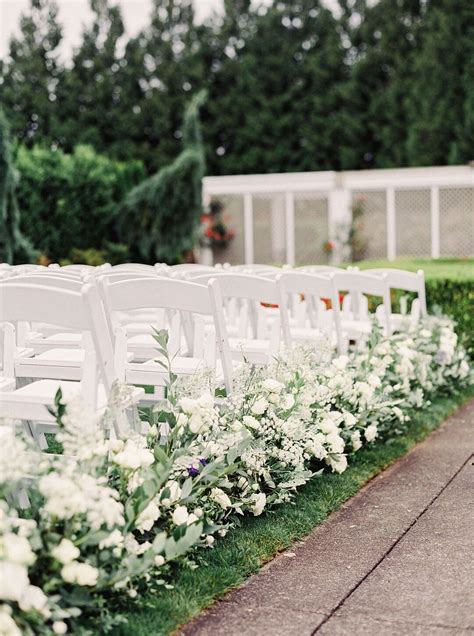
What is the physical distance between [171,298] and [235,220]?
18121 mm

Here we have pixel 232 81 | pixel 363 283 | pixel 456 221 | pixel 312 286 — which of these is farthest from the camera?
pixel 232 81

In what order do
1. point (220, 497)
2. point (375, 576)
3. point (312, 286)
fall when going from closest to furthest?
1. point (375, 576)
2. point (220, 497)
3. point (312, 286)

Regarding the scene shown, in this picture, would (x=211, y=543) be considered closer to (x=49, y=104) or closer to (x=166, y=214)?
(x=166, y=214)

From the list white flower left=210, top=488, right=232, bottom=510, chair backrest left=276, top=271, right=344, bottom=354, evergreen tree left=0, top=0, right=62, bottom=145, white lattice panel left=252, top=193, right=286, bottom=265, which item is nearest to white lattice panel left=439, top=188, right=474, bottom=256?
white lattice panel left=252, top=193, right=286, bottom=265

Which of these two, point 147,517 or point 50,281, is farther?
point 50,281

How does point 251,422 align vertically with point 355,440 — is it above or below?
above

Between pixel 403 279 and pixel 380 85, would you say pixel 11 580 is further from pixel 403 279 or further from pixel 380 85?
pixel 380 85

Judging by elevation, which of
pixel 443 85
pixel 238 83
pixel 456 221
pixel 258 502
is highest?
pixel 238 83

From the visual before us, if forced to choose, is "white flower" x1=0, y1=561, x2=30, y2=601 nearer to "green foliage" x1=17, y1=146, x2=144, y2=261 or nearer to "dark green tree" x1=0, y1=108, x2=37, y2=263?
"dark green tree" x1=0, y1=108, x2=37, y2=263

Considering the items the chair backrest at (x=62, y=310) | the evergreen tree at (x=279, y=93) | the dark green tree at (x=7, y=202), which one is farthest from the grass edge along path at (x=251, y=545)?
the evergreen tree at (x=279, y=93)

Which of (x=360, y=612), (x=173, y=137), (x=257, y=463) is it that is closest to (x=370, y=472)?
(x=257, y=463)

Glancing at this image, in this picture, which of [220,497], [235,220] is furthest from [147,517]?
[235,220]

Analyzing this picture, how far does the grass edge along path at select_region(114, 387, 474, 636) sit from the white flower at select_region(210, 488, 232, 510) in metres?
0.17

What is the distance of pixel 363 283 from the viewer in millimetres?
6637
